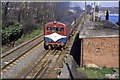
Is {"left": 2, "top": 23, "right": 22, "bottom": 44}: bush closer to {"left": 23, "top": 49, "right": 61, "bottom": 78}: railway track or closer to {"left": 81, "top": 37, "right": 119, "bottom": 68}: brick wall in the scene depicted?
{"left": 23, "top": 49, "right": 61, "bottom": 78}: railway track

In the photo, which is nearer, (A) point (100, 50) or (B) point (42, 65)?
(A) point (100, 50)

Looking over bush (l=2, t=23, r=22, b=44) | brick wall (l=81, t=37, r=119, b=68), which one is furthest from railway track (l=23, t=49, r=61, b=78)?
bush (l=2, t=23, r=22, b=44)

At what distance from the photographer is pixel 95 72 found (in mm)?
16078

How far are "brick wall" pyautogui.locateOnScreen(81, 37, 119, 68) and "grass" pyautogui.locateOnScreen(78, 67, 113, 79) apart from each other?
1.80 feet

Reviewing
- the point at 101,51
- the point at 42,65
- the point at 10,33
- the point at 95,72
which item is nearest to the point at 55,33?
the point at 42,65

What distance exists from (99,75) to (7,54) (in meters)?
8.34

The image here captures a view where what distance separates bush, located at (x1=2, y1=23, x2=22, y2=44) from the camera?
2669 cm

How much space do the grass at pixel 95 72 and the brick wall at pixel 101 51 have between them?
0.55 m

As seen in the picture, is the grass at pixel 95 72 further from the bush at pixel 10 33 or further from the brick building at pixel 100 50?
the bush at pixel 10 33

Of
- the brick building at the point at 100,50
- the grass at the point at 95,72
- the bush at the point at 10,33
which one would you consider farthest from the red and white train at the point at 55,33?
the grass at the point at 95,72

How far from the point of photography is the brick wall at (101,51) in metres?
17.2

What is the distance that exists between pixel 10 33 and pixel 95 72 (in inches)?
540

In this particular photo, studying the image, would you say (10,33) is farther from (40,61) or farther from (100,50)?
(100,50)

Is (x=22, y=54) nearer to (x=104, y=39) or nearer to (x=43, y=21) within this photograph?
(x=104, y=39)
